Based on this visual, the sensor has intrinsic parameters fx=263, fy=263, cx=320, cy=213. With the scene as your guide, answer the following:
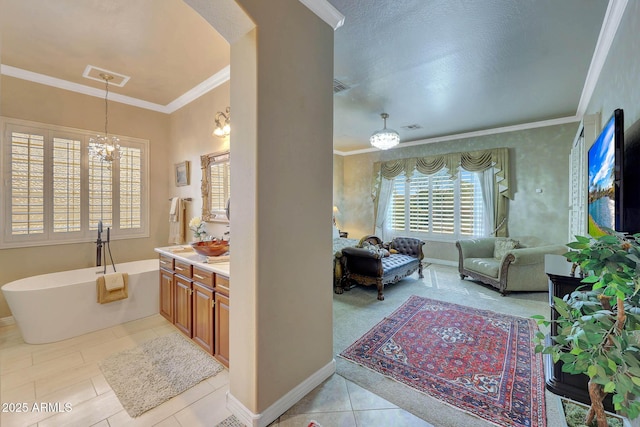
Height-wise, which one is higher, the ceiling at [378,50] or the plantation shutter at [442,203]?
the ceiling at [378,50]

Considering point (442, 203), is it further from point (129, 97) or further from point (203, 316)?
point (129, 97)

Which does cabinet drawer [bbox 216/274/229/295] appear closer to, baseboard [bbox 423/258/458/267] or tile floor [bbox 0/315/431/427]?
tile floor [bbox 0/315/431/427]

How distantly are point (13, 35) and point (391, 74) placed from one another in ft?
12.3

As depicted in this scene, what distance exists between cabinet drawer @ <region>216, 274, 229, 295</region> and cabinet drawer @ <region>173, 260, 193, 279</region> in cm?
54

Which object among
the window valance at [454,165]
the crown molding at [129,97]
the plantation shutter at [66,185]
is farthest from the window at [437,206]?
the plantation shutter at [66,185]

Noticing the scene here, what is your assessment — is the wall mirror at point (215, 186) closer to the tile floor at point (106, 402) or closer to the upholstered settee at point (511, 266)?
the tile floor at point (106, 402)

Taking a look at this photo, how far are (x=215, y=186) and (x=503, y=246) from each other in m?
4.94

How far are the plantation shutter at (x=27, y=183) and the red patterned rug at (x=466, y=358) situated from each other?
399 cm

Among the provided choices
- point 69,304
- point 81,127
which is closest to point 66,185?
point 81,127

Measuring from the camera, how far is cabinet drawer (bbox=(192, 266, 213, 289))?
2.30 meters

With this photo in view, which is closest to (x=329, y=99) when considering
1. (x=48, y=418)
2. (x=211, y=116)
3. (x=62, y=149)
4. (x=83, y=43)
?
(x=211, y=116)

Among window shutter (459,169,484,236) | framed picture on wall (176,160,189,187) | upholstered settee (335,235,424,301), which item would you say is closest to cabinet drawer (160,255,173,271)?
framed picture on wall (176,160,189,187)

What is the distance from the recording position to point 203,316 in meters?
2.43

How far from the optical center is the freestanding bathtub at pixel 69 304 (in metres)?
2.62
